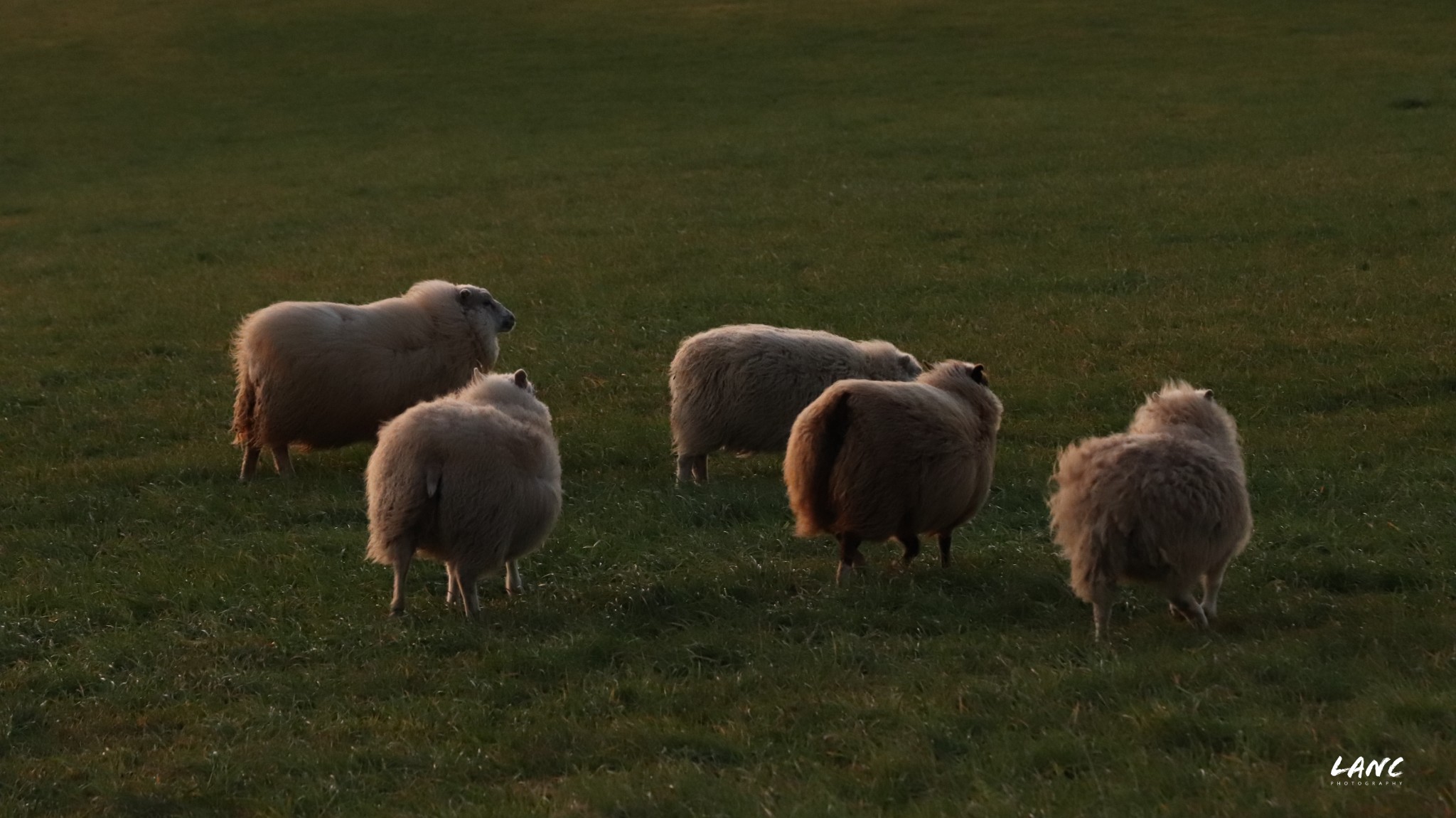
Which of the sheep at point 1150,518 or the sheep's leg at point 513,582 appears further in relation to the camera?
the sheep's leg at point 513,582

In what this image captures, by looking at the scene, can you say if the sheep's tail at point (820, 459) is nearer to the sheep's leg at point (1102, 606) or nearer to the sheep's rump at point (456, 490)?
the sheep's rump at point (456, 490)

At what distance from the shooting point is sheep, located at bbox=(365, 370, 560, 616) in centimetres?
866

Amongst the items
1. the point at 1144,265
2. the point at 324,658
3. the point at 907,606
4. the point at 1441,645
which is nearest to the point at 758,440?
the point at 907,606

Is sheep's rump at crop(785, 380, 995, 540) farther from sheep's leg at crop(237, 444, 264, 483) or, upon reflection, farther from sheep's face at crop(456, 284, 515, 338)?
sheep's leg at crop(237, 444, 264, 483)

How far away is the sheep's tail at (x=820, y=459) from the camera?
923 cm

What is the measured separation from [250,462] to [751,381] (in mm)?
4143

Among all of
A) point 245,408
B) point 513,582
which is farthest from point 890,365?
point 245,408

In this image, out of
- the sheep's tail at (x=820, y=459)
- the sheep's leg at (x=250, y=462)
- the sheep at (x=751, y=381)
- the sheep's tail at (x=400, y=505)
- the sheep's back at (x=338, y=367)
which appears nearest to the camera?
the sheep's tail at (x=400, y=505)

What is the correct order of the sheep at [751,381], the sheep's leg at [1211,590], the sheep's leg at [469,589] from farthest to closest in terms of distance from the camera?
1. the sheep at [751,381]
2. the sheep's leg at [469,589]
3. the sheep's leg at [1211,590]

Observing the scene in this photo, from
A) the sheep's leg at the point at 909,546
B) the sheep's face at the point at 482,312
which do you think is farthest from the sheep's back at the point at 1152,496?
the sheep's face at the point at 482,312

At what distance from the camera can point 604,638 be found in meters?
8.12

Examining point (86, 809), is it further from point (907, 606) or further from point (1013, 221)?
point (1013, 221)

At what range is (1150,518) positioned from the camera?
7.62 m

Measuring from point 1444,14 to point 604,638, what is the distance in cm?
4095
